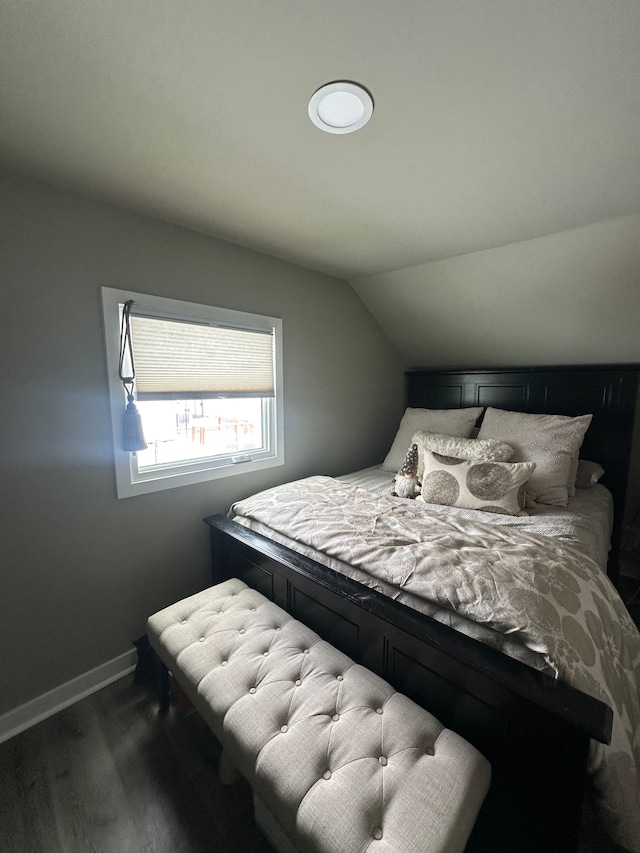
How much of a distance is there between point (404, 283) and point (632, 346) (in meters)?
1.48

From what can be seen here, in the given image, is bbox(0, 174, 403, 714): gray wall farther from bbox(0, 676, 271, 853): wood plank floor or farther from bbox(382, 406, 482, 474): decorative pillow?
bbox(382, 406, 482, 474): decorative pillow

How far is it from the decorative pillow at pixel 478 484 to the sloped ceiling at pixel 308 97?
1.21 metres

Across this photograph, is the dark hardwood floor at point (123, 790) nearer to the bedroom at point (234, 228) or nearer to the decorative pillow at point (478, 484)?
the bedroom at point (234, 228)

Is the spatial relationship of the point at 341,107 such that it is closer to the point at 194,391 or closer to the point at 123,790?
the point at 194,391

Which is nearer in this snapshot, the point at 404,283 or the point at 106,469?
the point at 106,469

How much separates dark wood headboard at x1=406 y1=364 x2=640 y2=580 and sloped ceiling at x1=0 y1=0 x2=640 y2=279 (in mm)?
1110

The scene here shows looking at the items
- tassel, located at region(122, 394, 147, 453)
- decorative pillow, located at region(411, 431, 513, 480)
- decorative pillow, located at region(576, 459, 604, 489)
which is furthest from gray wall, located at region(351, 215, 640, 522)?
tassel, located at region(122, 394, 147, 453)

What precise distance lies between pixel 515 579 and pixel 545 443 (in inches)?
49.2

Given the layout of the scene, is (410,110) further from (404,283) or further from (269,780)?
(269,780)

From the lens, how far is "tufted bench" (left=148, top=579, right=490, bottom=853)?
753 mm

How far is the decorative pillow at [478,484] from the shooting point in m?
1.74

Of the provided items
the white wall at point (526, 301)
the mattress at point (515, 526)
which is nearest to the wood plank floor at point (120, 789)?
the mattress at point (515, 526)

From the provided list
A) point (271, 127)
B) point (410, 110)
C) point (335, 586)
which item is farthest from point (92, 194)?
point (335, 586)

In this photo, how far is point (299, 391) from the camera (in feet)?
7.81
